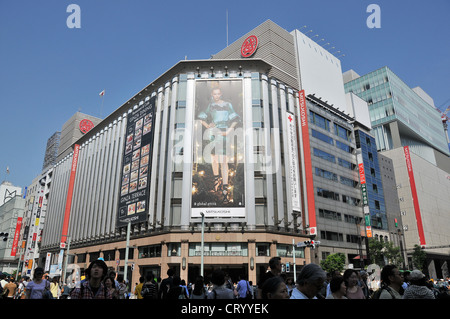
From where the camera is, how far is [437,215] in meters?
85.6

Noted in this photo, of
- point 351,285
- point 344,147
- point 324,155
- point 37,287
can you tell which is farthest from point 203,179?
point 351,285

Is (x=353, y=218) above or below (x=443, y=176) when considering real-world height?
below

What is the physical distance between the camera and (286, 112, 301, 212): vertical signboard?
43903mm

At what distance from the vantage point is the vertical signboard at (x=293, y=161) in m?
43.9

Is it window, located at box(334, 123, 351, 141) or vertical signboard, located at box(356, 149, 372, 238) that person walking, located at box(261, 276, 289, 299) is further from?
window, located at box(334, 123, 351, 141)

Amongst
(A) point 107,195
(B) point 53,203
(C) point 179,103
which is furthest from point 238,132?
(B) point 53,203

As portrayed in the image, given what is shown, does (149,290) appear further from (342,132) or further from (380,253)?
(342,132)

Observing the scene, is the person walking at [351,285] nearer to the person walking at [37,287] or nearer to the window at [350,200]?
the person walking at [37,287]

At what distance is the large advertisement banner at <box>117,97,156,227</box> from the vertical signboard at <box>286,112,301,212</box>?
2018 cm

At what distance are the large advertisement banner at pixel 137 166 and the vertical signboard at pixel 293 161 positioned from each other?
20184mm

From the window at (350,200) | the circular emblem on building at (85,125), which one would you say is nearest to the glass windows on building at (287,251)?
the window at (350,200)

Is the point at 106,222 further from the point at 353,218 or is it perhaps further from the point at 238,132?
the point at 353,218
